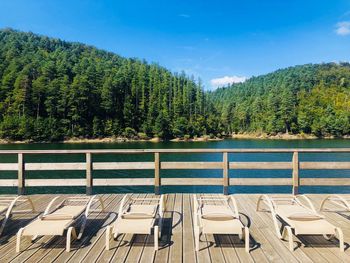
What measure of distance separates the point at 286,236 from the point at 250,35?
125ft

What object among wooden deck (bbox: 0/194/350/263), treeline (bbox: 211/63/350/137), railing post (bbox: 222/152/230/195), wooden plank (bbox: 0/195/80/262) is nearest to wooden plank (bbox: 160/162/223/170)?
railing post (bbox: 222/152/230/195)

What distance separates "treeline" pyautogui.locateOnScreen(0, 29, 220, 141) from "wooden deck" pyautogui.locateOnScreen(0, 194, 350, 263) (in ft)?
186

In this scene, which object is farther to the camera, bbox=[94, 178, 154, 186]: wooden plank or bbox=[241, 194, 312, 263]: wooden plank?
bbox=[94, 178, 154, 186]: wooden plank

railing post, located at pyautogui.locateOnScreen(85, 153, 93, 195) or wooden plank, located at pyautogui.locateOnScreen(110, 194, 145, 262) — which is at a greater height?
Answer: railing post, located at pyautogui.locateOnScreen(85, 153, 93, 195)

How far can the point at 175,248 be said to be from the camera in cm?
293

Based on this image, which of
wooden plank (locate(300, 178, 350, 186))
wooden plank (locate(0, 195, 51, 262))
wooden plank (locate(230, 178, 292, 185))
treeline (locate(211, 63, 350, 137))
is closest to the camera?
wooden plank (locate(0, 195, 51, 262))

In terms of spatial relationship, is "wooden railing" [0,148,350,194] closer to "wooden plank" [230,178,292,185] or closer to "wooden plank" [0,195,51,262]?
"wooden plank" [230,178,292,185]

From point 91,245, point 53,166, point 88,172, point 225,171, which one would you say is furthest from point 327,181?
point 53,166

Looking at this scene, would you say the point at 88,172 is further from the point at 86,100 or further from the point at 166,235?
the point at 86,100

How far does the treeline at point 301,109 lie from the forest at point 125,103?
0.29 meters

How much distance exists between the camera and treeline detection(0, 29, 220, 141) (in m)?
59.1

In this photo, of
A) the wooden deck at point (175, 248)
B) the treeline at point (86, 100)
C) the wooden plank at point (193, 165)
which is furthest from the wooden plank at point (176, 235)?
the treeline at point (86, 100)

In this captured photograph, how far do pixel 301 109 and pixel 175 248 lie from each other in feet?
293

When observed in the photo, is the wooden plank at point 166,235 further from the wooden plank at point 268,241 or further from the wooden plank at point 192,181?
the wooden plank at point 268,241
